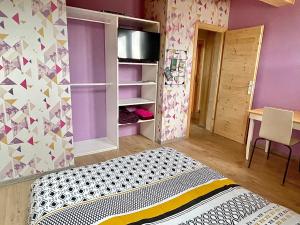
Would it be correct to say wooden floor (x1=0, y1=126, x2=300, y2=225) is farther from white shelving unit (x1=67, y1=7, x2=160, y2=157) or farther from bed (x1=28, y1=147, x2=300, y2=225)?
bed (x1=28, y1=147, x2=300, y2=225)

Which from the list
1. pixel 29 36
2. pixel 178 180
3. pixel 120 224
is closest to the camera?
pixel 120 224

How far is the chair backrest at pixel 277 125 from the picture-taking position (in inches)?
95.0

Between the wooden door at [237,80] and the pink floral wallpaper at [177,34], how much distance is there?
1.69ft

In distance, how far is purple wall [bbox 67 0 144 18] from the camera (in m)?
2.91

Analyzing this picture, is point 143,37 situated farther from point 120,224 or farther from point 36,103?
point 120,224

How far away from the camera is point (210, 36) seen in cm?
421

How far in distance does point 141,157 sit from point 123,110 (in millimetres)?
1555

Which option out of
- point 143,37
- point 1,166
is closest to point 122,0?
point 143,37

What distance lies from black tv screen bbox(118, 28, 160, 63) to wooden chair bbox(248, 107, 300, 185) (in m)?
1.77

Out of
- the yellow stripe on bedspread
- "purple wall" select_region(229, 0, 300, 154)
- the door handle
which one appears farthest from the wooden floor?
the yellow stripe on bedspread

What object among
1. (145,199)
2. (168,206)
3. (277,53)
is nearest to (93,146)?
(145,199)

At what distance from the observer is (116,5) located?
3176 mm

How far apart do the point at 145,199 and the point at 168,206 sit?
16cm

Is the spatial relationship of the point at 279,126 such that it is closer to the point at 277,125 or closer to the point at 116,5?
the point at 277,125
